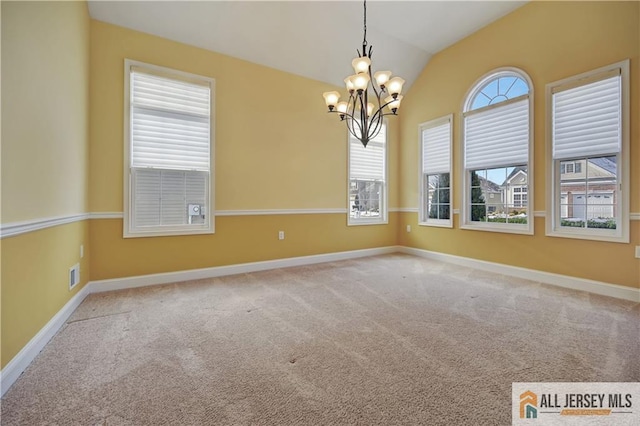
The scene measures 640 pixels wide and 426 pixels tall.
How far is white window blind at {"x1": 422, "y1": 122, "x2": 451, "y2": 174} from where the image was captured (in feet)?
15.8

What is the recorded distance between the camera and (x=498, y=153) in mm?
4098

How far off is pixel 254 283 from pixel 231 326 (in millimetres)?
1233

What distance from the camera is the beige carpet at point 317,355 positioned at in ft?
4.69

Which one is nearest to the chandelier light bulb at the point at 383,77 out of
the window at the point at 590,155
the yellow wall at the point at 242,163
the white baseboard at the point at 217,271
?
the yellow wall at the point at 242,163

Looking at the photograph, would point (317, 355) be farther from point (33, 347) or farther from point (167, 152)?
point (167, 152)

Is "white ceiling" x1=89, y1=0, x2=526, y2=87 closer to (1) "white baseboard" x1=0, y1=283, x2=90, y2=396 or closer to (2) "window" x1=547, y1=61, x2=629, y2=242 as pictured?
(2) "window" x1=547, y1=61, x2=629, y2=242

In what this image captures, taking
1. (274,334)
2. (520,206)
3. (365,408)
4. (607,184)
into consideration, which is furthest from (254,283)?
(607,184)

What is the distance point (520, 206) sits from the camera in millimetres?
3922

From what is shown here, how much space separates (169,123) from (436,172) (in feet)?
13.9

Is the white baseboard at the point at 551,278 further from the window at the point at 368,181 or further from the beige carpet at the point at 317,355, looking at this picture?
the window at the point at 368,181

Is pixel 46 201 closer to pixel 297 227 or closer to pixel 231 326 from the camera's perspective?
pixel 231 326

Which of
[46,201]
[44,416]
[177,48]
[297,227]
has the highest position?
[177,48]

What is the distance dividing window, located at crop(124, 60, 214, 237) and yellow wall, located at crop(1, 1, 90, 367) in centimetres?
55

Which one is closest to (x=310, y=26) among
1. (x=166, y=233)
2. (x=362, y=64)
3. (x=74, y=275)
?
(x=362, y=64)
